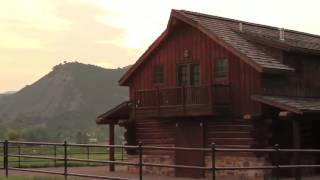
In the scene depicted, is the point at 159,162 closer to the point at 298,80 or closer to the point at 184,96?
the point at 184,96

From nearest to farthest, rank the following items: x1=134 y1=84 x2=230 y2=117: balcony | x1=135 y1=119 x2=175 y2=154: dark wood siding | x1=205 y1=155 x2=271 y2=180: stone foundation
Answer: x1=205 y1=155 x2=271 y2=180: stone foundation → x1=134 y1=84 x2=230 y2=117: balcony → x1=135 y1=119 x2=175 y2=154: dark wood siding

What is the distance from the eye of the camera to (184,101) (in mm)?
25516

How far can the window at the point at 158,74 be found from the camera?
28.4 m

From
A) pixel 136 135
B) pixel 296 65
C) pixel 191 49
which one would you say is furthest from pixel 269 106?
pixel 136 135

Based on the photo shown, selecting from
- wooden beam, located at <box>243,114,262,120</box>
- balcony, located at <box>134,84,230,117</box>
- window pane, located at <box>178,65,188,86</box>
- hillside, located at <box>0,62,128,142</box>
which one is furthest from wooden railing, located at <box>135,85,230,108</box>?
hillside, located at <box>0,62,128,142</box>

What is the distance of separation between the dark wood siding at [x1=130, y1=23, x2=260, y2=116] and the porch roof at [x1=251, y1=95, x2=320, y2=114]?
67 centimetres

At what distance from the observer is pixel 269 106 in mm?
24141

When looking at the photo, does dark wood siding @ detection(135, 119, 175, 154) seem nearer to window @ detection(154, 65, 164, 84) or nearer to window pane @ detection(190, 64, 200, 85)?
window @ detection(154, 65, 164, 84)

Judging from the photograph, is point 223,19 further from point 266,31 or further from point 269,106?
point 269,106

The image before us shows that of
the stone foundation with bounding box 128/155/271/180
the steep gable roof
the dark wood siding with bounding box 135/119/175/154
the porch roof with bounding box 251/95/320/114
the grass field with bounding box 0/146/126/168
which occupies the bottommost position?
the grass field with bounding box 0/146/126/168

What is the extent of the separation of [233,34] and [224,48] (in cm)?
146

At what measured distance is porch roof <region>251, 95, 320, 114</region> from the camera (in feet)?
73.6

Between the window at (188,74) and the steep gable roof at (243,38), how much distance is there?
170 centimetres

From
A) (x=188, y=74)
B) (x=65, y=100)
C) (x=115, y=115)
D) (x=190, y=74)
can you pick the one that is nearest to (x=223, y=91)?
(x=190, y=74)
